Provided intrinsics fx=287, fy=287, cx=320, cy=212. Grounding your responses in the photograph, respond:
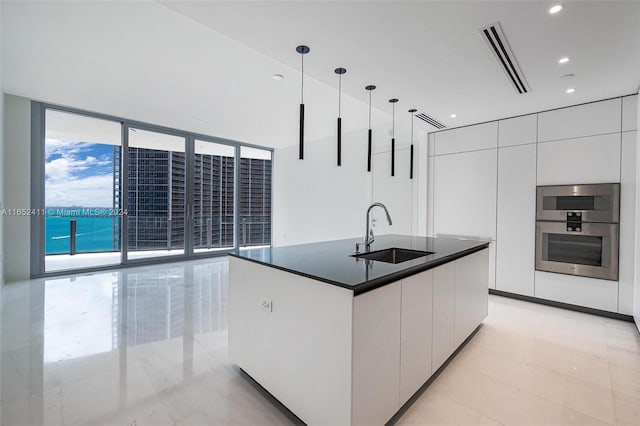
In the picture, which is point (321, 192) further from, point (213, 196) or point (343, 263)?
point (343, 263)

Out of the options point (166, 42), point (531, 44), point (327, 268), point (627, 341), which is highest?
point (166, 42)

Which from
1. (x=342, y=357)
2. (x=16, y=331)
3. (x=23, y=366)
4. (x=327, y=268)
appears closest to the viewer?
(x=342, y=357)

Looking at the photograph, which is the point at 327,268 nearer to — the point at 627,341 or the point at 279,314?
the point at 279,314

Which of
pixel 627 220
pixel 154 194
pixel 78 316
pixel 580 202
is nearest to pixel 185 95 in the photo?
pixel 154 194

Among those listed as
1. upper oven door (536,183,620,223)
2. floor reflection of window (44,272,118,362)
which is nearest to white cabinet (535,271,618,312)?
upper oven door (536,183,620,223)

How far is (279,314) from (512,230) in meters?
3.89

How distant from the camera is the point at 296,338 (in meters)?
1.65

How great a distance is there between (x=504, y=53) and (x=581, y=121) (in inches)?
81.2

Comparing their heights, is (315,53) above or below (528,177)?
above

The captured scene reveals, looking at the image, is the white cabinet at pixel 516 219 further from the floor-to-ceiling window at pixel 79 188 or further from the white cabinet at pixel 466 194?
the floor-to-ceiling window at pixel 79 188

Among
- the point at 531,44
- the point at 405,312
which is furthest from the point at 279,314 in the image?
the point at 531,44

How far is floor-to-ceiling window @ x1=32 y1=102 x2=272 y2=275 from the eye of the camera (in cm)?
521

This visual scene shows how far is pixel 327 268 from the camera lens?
1.72 meters

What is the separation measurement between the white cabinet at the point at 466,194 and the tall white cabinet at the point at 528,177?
0.04 feet
